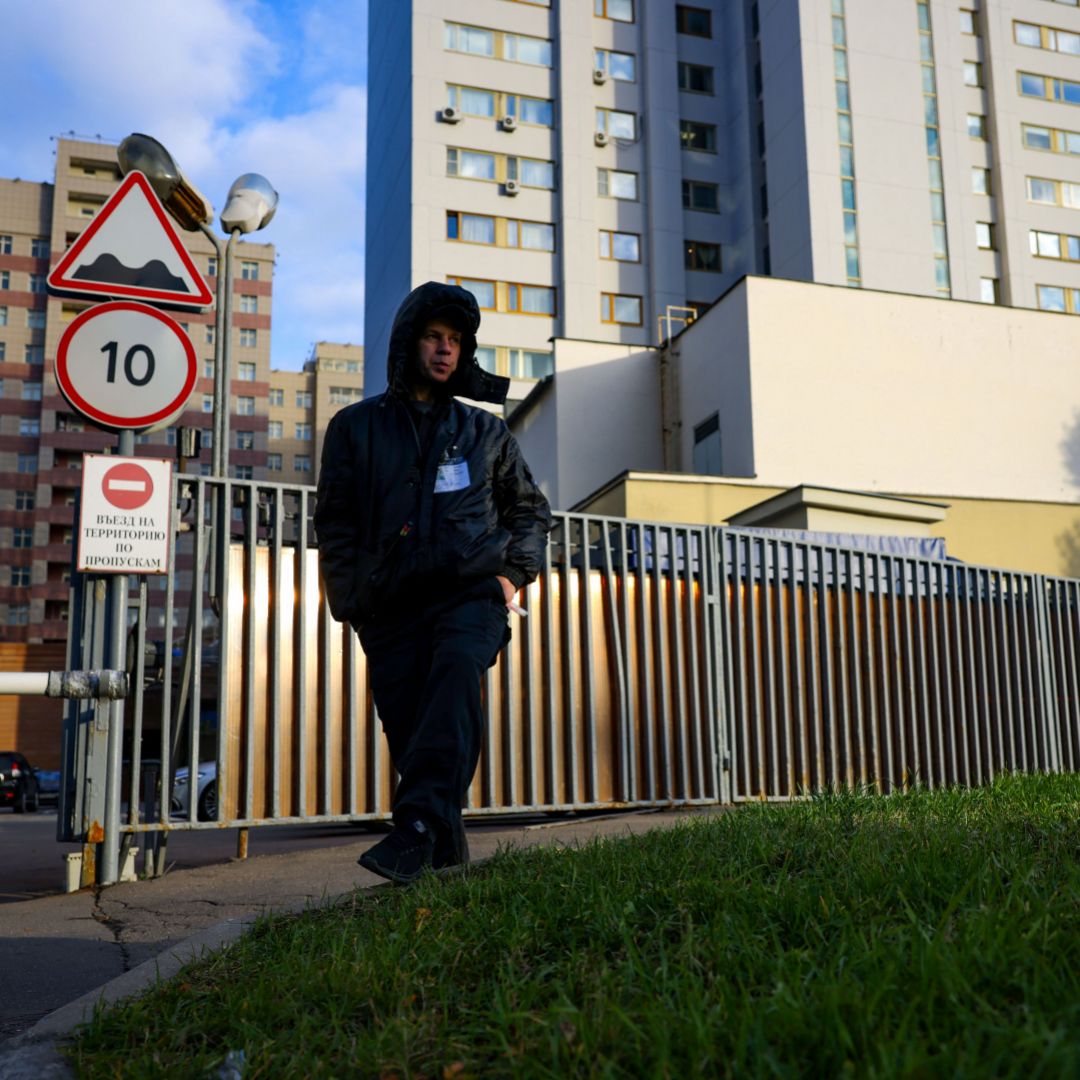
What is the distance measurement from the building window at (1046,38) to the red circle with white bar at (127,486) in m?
46.3

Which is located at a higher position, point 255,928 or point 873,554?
point 873,554

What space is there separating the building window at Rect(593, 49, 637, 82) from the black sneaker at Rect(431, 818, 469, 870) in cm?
4460

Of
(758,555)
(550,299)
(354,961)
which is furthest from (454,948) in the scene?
(550,299)

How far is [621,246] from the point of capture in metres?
43.1

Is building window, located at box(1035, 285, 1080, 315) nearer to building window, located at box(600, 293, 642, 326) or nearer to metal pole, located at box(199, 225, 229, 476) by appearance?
building window, located at box(600, 293, 642, 326)

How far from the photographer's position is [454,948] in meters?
2.71

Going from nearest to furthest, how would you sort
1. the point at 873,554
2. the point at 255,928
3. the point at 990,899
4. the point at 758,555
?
1. the point at 990,899
2. the point at 255,928
3. the point at 758,555
4. the point at 873,554

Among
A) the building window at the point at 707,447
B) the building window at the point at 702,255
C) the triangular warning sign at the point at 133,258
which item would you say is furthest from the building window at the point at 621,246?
the triangular warning sign at the point at 133,258

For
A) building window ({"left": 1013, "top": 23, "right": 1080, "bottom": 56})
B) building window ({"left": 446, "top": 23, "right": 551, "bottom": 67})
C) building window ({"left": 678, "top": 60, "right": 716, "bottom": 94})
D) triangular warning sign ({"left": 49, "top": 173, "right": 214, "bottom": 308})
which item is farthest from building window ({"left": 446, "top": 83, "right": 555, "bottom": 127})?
triangular warning sign ({"left": 49, "top": 173, "right": 214, "bottom": 308})

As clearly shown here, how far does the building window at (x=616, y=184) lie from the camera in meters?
43.5

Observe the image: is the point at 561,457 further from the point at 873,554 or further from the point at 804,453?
the point at 873,554

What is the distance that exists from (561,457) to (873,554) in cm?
2070

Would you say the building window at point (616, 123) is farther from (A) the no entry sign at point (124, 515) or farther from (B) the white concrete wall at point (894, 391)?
(A) the no entry sign at point (124, 515)

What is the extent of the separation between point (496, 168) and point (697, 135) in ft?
26.5
